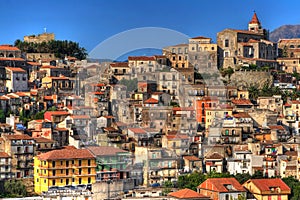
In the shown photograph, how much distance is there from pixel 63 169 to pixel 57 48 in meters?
19.5

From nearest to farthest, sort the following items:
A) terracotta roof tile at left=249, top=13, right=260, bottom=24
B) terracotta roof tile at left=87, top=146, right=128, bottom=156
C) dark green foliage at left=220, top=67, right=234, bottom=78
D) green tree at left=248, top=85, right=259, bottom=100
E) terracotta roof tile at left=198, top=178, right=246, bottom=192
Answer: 1. terracotta roof tile at left=198, top=178, right=246, bottom=192
2. terracotta roof tile at left=87, top=146, right=128, bottom=156
3. green tree at left=248, top=85, right=259, bottom=100
4. dark green foliage at left=220, top=67, right=234, bottom=78
5. terracotta roof tile at left=249, top=13, right=260, bottom=24

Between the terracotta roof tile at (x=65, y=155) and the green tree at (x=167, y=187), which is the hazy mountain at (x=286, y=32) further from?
the terracotta roof tile at (x=65, y=155)

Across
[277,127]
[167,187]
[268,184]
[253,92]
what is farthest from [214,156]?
[253,92]

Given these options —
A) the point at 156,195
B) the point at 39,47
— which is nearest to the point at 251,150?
the point at 156,195

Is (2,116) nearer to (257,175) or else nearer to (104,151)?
(104,151)

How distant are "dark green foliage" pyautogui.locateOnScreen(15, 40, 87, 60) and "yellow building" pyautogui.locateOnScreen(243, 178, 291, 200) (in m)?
20.1

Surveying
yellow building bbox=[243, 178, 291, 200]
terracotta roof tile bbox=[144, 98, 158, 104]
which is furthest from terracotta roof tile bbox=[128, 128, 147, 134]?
yellow building bbox=[243, 178, 291, 200]

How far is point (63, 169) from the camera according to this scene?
34062mm

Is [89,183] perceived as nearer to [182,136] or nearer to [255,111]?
[182,136]

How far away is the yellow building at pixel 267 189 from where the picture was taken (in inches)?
1347

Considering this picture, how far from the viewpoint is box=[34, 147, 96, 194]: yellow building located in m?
33.9

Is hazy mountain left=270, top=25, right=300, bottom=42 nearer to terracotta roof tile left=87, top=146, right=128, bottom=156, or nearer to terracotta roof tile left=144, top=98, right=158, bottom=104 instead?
terracotta roof tile left=144, top=98, right=158, bottom=104

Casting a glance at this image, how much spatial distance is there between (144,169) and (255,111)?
28.1ft

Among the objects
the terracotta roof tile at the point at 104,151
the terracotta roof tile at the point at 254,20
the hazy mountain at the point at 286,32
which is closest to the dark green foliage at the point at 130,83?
the terracotta roof tile at the point at 104,151
